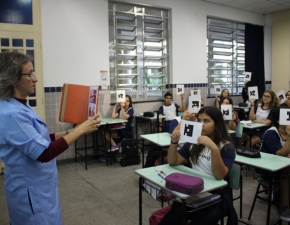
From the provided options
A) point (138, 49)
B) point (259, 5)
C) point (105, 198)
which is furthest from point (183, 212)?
point (259, 5)

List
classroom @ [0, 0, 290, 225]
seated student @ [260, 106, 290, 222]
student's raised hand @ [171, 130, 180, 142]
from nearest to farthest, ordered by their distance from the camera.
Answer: student's raised hand @ [171, 130, 180, 142] < seated student @ [260, 106, 290, 222] < classroom @ [0, 0, 290, 225]

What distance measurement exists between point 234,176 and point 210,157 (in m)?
0.25

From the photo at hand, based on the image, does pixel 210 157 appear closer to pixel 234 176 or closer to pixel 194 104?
pixel 234 176

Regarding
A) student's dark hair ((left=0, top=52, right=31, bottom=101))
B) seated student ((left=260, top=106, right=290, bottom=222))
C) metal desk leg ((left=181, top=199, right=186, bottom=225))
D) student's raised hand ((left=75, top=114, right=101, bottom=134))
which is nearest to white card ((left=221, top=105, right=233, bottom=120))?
seated student ((left=260, top=106, right=290, bottom=222))

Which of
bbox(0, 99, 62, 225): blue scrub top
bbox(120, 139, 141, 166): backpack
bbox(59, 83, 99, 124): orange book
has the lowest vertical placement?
bbox(120, 139, 141, 166): backpack

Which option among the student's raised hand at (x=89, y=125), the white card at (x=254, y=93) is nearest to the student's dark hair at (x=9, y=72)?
the student's raised hand at (x=89, y=125)

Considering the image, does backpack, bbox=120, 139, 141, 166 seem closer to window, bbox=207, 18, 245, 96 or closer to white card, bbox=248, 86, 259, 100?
white card, bbox=248, 86, 259, 100

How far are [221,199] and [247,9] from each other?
681cm

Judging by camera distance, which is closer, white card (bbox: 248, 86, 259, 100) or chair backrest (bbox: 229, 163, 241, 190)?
chair backrest (bbox: 229, 163, 241, 190)

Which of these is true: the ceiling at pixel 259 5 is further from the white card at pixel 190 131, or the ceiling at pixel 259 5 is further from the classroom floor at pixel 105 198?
the white card at pixel 190 131

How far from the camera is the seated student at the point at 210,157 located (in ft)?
6.11

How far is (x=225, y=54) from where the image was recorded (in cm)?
739

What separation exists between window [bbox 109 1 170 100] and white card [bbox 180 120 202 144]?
366 cm

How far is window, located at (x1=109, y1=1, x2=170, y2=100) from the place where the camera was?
216 inches
